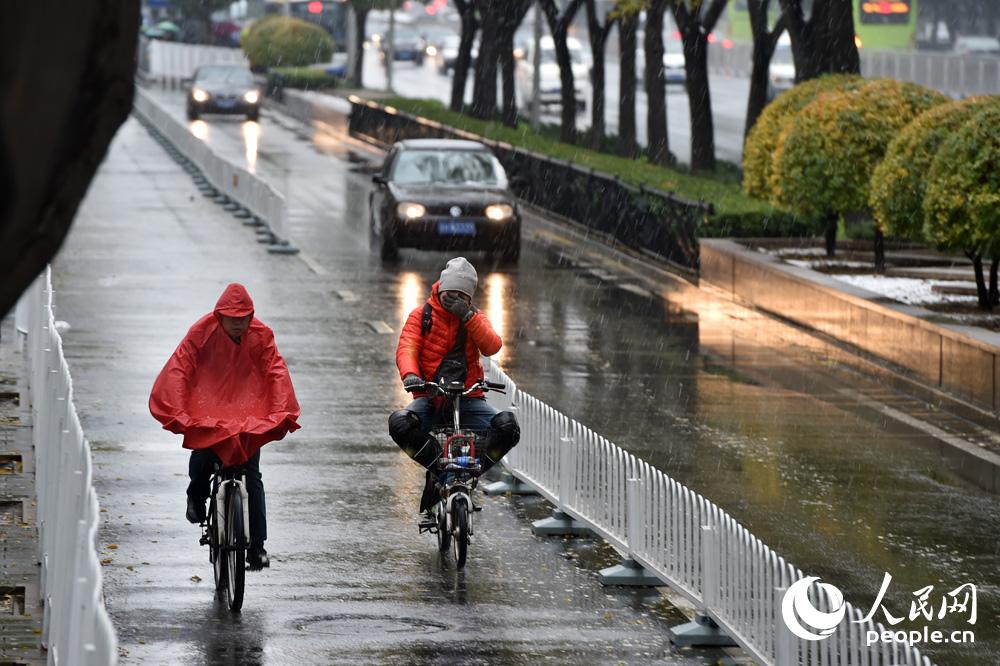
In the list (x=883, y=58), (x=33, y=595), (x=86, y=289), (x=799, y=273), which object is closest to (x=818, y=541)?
(x=33, y=595)

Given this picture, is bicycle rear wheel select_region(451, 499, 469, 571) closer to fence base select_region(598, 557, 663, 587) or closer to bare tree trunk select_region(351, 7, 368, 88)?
fence base select_region(598, 557, 663, 587)

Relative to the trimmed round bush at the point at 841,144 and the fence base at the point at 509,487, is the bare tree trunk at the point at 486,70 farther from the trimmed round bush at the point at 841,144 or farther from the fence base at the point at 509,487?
the fence base at the point at 509,487

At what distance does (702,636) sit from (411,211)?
56.6 ft

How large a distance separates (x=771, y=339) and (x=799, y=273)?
1.55m

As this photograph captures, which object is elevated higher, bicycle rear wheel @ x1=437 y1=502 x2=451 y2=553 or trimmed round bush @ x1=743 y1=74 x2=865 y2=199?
trimmed round bush @ x1=743 y1=74 x2=865 y2=199

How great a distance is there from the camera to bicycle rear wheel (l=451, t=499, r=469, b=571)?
10312mm

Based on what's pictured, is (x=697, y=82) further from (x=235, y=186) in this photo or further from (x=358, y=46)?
(x=358, y=46)

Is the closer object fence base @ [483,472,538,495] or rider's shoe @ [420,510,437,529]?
rider's shoe @ [420,510,437,529]

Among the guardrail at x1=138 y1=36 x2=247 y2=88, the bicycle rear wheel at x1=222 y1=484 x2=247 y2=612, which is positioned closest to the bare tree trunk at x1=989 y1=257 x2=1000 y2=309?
the bicycle rear wheel at x1=222 y1=484 x2=247 y2=612

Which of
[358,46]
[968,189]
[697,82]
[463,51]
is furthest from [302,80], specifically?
[968,189]

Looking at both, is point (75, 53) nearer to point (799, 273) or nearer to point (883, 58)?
point (799, 273)

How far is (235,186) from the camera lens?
33.2 m

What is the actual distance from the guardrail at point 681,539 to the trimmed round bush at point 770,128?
1304 cm

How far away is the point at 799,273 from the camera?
21.4 meters
